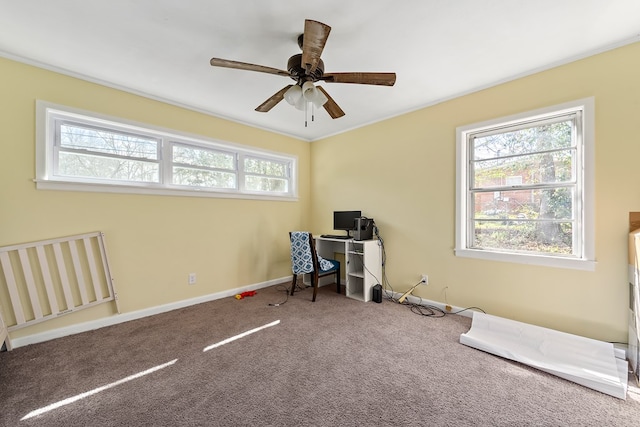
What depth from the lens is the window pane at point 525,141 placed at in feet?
7.70

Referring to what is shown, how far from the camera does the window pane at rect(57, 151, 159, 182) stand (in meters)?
2.50

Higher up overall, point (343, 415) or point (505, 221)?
point (505, 221)

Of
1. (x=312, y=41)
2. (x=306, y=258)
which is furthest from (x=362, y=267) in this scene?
(x=312, y=41)

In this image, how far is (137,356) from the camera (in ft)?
6.73

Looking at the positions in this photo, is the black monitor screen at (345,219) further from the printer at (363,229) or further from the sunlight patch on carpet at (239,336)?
the sunlight patch on carpet at (239,336)

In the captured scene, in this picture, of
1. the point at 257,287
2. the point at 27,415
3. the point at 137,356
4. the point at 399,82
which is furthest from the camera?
the point at 257,287

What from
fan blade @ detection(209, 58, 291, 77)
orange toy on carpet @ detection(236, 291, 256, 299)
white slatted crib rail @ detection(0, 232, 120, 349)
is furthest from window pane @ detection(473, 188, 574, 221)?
white slatted crib rail @ detection(0, 232, 120, 349)

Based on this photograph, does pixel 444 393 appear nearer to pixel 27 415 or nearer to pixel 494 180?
pixel 494 180

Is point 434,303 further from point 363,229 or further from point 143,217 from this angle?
point 143,217

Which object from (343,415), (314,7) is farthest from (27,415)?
(314,7)

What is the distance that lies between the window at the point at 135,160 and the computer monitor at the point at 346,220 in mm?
1131

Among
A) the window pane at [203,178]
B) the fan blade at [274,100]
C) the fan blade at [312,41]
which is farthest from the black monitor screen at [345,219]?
the fan blade at [312,41]

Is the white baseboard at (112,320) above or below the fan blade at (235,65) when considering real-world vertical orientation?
below

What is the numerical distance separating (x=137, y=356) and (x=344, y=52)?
3.06m
